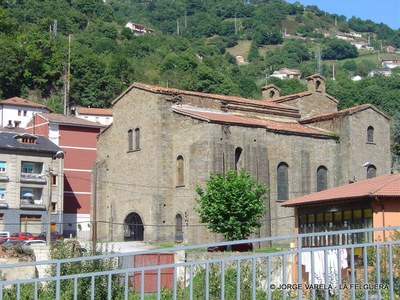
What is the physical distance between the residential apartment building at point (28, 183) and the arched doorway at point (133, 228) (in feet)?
29.1

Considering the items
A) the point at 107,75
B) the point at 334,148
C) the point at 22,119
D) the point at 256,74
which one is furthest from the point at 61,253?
the point at 256,74

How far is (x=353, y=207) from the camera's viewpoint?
2897 centimetres

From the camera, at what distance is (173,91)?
5025 cm

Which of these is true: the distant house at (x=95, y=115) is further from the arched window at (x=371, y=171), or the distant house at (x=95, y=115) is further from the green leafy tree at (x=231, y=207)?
the green leafy tree at (x=231, y=207)

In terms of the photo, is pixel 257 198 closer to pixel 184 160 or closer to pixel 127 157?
pixel 184 160

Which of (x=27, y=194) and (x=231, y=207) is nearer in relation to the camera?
(x=231, y=207)

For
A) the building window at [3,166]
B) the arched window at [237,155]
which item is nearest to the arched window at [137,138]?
the arched window at [237,155]

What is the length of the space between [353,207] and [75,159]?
43.2 m

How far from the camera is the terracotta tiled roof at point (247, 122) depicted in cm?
4675

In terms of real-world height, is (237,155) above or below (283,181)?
above

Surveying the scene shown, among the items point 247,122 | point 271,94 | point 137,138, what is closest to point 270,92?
point 271,94

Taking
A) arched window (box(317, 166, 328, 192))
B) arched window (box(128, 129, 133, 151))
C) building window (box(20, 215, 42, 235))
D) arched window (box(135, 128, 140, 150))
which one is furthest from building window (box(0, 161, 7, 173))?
arched window (box(317, 166, 328, 192))

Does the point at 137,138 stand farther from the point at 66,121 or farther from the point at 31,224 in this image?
the point at 66,121

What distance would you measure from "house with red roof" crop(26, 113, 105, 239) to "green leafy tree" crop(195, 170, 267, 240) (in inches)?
1003
